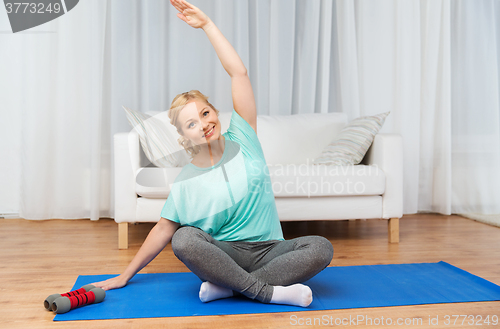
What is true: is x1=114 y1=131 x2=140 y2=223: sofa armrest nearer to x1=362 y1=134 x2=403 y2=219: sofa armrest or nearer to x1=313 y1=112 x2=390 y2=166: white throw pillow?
x1=313 y1=112 x2=390 y2=166: white throw pillow

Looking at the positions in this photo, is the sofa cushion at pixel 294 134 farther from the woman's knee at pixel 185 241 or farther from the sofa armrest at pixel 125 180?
→ the woman's knee at pixel 185 241

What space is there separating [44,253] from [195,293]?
3.39 feet

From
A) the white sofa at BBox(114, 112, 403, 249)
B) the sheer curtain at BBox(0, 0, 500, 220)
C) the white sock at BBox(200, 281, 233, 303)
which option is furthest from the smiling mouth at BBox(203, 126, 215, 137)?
the sheer curtain at BBox(0, 0, 500, 220)

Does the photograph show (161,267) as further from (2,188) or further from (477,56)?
(477,56)

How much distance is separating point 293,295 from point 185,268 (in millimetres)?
657

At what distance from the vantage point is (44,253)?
6.75 ft

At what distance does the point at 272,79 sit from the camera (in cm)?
313

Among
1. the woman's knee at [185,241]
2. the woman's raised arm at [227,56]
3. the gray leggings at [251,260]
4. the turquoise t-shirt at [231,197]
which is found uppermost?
the woman's raised arm at [227,56]

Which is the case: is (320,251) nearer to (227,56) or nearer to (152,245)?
(152,245)

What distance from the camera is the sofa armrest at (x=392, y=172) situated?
2273mm

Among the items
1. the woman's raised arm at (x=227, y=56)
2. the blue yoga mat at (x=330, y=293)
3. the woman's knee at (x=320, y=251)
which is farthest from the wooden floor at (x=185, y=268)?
the woman's raised arm at (x=227, y=56)

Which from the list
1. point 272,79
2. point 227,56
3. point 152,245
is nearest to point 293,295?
point 152,245

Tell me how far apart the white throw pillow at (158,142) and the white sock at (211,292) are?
3.29 feet

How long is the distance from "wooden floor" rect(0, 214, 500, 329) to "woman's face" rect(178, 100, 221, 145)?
58 centimetres
